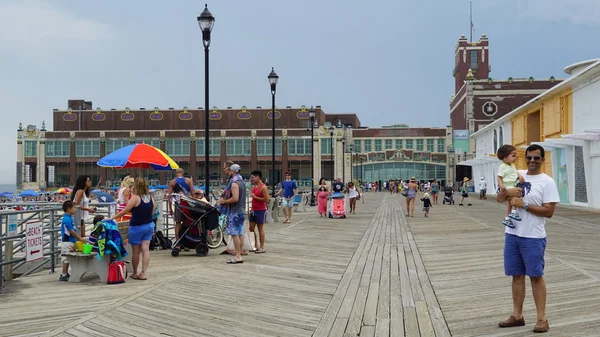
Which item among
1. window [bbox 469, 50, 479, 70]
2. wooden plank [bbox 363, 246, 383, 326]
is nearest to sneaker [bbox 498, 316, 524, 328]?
wooden plank [bbox 363, 246, 383, 326]

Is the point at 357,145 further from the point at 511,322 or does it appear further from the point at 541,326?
the point at 541,326

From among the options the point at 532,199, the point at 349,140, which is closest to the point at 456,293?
the point at 532,199

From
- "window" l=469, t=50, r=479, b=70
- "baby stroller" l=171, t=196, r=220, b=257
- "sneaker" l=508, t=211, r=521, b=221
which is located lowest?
"baby stroller" l=171, t=196, r=220, b=257

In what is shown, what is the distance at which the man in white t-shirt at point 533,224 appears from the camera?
591cm

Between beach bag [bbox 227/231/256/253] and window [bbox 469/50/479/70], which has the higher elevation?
window [bbox 469/50/479/70]

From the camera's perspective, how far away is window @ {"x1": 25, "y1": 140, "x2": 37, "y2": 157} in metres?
92.2

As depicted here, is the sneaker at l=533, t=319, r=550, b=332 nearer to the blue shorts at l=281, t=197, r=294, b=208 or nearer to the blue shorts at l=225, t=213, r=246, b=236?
the blue shorts at l=225, t=213, r=246, b=236

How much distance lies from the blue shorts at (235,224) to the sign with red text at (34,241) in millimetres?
3115

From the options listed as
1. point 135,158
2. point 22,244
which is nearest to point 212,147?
point 135,158

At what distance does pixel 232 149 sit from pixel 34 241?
83.7 metres

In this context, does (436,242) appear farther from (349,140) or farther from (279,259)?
(349,140)

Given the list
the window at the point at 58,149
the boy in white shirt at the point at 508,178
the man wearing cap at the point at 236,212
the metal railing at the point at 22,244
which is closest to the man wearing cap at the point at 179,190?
the metal railing at the point at 22,244

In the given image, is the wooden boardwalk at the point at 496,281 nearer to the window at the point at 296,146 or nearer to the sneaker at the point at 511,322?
the sneaker at the point at 511,322

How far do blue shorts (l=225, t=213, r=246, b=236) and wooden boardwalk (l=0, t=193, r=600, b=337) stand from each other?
0.61m
